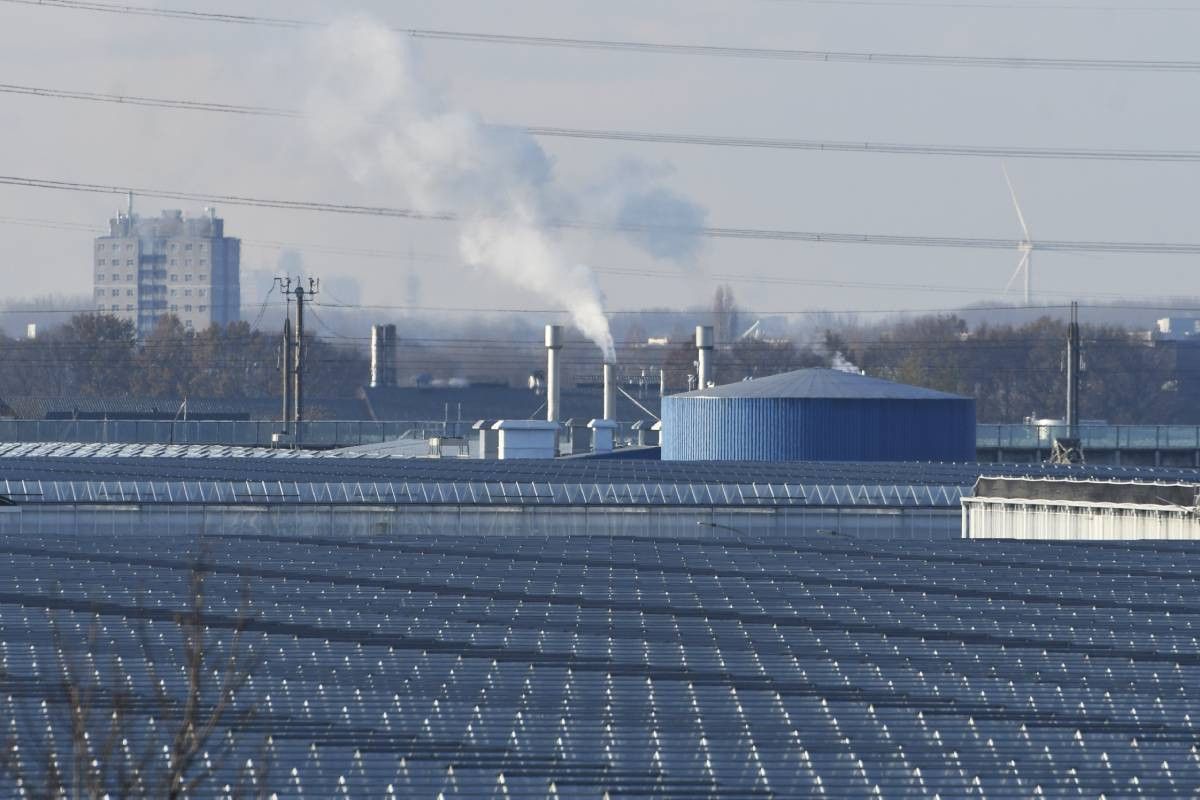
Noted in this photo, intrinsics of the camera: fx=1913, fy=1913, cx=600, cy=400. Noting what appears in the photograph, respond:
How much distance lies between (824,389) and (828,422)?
1.55m

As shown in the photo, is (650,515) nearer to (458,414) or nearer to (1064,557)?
(1064,557)

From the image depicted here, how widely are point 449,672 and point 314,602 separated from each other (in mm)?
5703

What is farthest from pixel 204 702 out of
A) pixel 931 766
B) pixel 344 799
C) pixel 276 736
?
pixel 931 766

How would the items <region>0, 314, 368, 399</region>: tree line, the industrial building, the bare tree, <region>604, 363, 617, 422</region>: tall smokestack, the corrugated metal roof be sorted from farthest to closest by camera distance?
<region>0, 314, 368, 399</region>: tree line, <region>604, 363, 617, 422</region>: tall smokestack, the industrial building, the corrugated metal roof, the bare tree

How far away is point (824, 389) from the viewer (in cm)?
6625

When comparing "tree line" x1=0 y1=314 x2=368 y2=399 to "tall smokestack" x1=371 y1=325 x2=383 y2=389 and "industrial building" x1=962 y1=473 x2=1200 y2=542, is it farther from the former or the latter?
"industrial building" x1=962 y1=473 x2=1200 y2=542

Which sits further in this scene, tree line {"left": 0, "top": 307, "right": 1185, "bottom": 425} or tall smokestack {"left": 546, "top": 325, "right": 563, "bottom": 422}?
tree line {"left": 0, "top": 307, "right": 1185, "bottom": 425}

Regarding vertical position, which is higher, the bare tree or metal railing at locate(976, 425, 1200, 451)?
metal railing at locate(976, 425, 1200, 451)

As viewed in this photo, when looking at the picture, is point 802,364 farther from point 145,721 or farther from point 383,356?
point 145,721

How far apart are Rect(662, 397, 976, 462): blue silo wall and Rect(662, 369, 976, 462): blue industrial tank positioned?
3cm

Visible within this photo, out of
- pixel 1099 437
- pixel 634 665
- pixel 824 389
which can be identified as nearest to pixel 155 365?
pixel 1099 437

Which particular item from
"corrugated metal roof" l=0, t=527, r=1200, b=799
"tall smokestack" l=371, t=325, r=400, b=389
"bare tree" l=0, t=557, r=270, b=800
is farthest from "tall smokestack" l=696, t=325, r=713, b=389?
Result: "bare tree" l=0, t=557, r=270, b=800

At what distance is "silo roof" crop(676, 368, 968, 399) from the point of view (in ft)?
216

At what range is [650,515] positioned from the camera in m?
46.8
